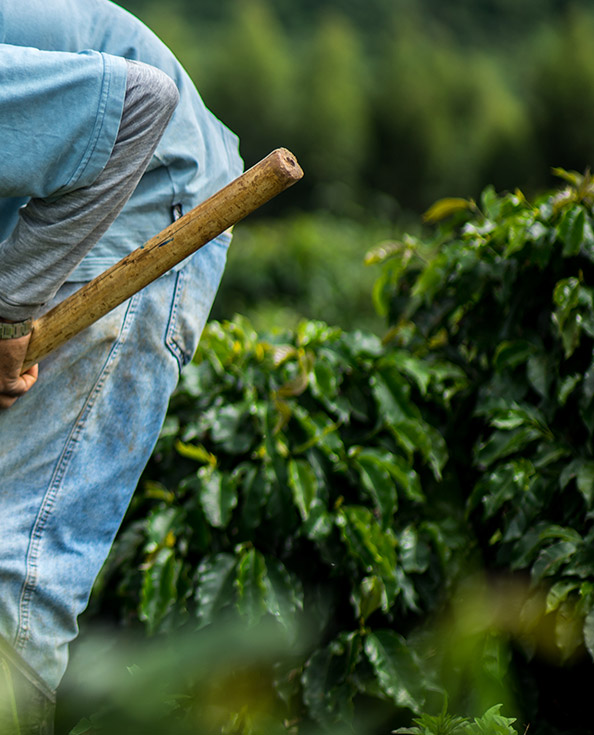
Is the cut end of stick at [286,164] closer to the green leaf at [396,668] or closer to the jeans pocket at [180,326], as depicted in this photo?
the jeans pocket at [180,326]

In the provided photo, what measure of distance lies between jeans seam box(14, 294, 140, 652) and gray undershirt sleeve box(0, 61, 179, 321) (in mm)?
244

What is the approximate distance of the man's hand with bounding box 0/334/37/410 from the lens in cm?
150

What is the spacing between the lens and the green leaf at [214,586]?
2094mm

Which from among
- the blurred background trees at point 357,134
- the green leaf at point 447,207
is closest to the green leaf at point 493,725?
the green leaf at point 447,207

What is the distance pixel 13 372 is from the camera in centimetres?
153

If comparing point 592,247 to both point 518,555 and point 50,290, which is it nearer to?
point 518,555

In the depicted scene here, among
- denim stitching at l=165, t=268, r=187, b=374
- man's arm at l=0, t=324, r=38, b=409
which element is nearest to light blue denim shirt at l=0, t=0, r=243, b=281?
denim stitching at l=165, t=268, r=187, b=374

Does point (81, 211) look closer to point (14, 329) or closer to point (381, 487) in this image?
point (14, 329)

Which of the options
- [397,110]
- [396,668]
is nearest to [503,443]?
[396,668]

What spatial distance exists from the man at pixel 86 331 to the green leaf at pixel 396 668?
722mm

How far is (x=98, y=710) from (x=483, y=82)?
17471 mm

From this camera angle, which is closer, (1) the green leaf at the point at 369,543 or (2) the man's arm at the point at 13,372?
(2) the man's arm at the point at 13,372

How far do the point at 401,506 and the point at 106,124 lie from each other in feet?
4.50

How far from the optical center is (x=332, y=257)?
6859mm
